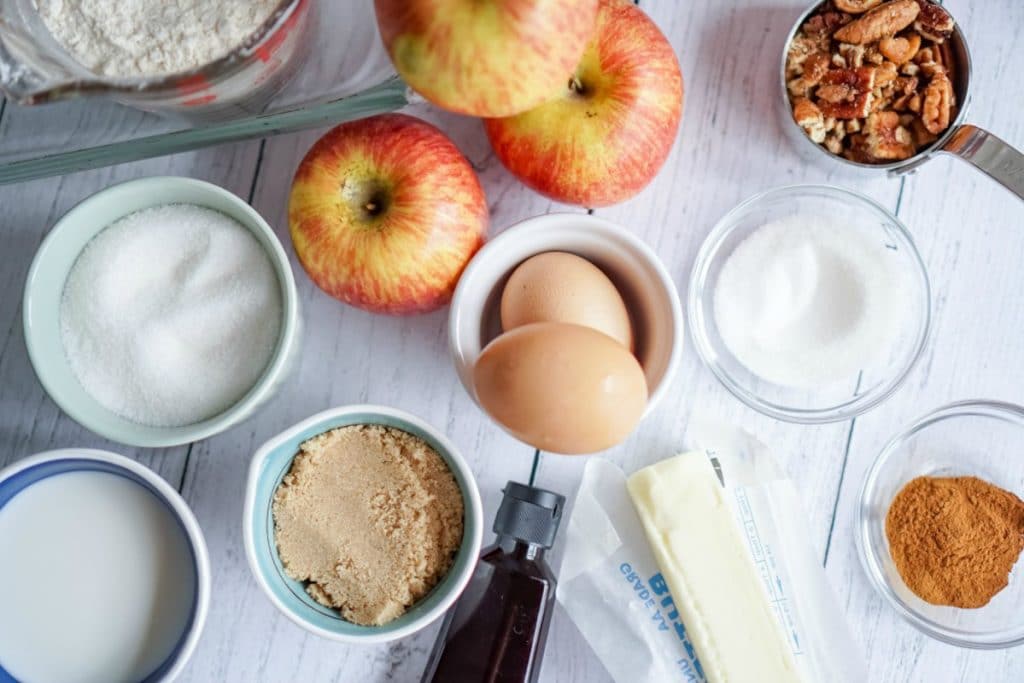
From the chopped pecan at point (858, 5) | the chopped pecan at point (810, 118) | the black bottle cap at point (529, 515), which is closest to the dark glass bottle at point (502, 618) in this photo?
the black bottle cap at point (529, 515)

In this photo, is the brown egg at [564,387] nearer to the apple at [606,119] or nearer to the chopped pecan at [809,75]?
the apple at [606,119]

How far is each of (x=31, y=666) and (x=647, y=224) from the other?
26.3 inches

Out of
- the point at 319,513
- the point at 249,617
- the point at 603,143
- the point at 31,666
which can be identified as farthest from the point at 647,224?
the point at 31,666

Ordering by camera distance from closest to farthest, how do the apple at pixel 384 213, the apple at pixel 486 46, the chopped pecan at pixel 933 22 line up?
the apple at pixel 486 46, the apple at pixel 384 213, the chopped pecan at pixel 933 22

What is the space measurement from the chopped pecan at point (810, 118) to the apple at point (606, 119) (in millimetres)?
132

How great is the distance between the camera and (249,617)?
885mm

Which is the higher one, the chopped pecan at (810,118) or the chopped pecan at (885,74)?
the chopped pecan at (885,74)

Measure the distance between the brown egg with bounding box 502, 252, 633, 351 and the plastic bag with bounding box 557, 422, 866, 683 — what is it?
0.16 metres

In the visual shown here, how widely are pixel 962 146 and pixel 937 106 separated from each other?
0.04 m

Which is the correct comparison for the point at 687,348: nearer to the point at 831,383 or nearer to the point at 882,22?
the point at 831,383

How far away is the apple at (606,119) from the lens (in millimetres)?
768

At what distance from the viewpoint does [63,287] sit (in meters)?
0.81

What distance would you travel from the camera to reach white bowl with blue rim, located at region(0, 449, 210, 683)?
30.1 inches

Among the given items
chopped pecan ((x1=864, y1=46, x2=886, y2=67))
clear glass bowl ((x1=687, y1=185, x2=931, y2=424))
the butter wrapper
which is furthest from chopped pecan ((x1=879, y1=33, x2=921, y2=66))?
the butter wrapper
